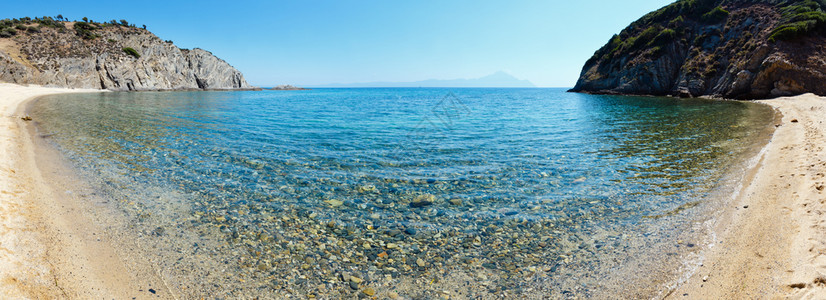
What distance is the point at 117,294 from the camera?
219 inches

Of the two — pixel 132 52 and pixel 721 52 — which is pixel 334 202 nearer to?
pixel 721 52

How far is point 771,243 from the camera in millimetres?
6887

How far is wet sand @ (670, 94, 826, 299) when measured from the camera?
547 cm

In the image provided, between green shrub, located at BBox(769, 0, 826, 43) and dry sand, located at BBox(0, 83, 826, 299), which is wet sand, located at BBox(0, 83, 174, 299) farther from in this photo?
green shrub, located at BBox(769, 0, 826, 43)

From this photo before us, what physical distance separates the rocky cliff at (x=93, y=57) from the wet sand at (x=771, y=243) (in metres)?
112

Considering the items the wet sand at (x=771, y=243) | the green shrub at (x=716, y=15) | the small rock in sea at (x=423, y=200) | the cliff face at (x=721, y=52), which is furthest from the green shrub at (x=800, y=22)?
the small rock in sea at (x=423, y=200)

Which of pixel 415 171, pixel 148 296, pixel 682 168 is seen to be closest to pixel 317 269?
pixel 148 296

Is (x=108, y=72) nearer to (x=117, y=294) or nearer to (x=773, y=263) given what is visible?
(x=117, y=294)

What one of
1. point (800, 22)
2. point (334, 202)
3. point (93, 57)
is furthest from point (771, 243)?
point (93, 57)

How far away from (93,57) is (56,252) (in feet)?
390

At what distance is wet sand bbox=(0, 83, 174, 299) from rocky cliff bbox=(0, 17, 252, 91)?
320ft

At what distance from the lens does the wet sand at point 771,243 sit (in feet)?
17.9

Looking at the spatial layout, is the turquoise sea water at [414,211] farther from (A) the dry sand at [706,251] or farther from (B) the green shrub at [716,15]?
(B) the green shrub at [716,15]

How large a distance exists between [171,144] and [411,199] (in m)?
15.2
